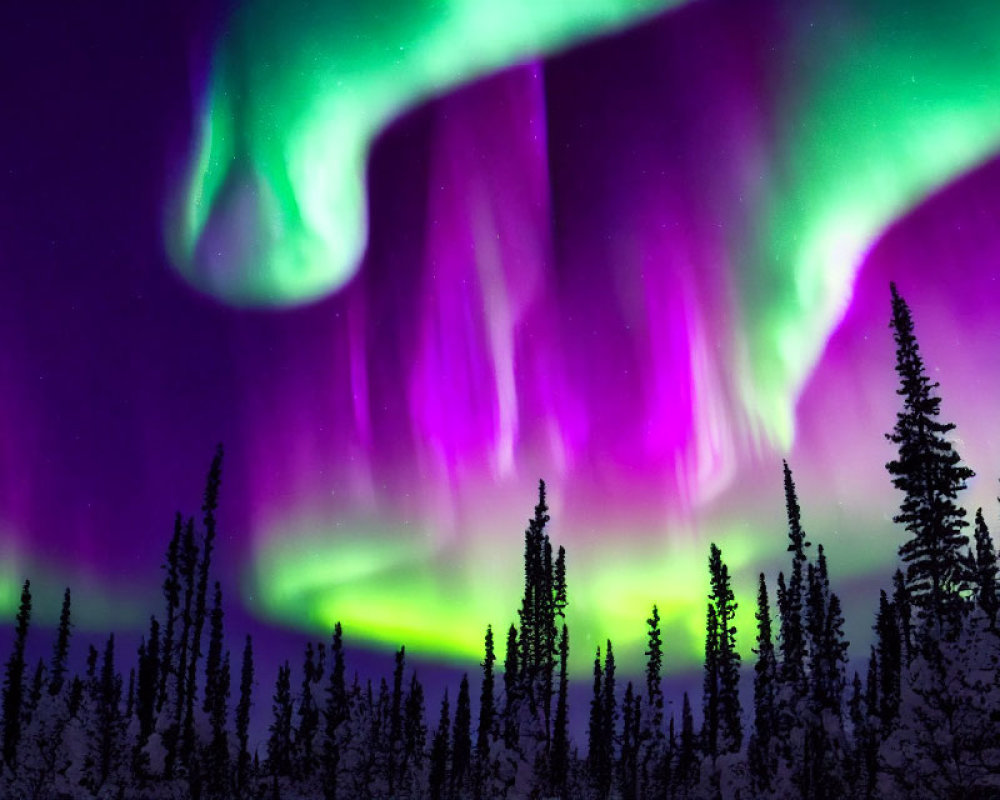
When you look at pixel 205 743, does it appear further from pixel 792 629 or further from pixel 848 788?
pixel 792 629

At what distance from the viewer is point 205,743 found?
143 ft

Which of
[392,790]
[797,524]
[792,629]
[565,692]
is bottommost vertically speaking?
[392,790]

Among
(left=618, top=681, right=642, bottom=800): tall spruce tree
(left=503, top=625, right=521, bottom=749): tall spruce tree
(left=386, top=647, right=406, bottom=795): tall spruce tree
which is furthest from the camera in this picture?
(left=618, top=681, right=642, bottom=800): tall spruce tree

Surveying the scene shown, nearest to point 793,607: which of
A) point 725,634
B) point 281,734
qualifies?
point 725,634

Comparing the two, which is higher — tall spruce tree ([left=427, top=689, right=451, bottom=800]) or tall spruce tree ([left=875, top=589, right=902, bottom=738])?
tall spruce tree ([left=875, top=589, right=902, bottom=738])

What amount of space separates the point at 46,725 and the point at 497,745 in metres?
30.6

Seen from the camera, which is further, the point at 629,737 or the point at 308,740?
the point at 629,737

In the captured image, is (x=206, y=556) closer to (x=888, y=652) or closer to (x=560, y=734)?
(x=560, y=734)

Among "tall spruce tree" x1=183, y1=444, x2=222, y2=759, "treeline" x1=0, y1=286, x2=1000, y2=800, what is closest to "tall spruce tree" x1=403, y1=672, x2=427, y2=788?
"treeline" x1=0, y1=286, x2=1000, y2=800

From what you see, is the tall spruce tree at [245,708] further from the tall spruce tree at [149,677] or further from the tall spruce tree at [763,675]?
the tall spruce tree at [763,675]

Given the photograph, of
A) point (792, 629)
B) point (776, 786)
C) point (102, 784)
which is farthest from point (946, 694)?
point (792, 629)

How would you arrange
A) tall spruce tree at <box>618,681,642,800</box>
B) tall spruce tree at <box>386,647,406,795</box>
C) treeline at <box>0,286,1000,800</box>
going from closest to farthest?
treeline at <box>0,286,1000,800</box> < tall spruce tree at <box>386,647,406,795</box> < tall spruce tree at <box>618,681,642,800</box>

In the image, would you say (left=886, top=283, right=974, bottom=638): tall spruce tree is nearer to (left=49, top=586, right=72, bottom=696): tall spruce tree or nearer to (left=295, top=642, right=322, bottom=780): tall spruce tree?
(left=295, top=642, right=322, bottom=780): tall spruce tree

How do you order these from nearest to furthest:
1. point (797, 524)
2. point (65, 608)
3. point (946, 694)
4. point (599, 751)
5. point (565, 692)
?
point (946, 694) < point (797, 524) < point (565, 692) < point (599, 751) < point (65, 608)
